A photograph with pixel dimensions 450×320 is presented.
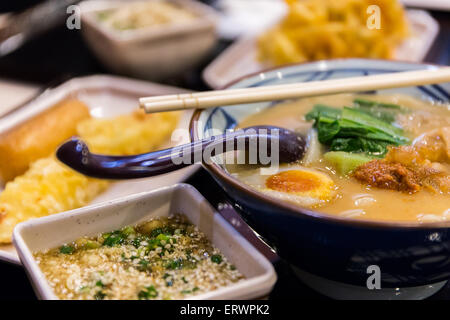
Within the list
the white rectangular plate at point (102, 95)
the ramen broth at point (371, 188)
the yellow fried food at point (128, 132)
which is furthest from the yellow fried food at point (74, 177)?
the ramen broth at point (371, 188)

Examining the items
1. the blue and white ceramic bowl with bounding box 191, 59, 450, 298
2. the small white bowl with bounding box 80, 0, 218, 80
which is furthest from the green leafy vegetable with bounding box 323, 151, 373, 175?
the small white bowl with bounding box 80, 0, 218, 80

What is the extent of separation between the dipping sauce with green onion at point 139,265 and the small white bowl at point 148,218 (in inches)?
1.1

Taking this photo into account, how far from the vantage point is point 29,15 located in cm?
380

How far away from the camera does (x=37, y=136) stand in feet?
7.93

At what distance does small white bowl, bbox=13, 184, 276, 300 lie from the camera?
1.32m

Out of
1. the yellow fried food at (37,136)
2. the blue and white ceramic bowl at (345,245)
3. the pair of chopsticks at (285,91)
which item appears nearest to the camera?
the blue and white ceramic bowl at (345,245)

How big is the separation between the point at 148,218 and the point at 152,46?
1684 millimetres

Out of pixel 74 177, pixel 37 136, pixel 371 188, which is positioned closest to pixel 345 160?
pixel 371 188

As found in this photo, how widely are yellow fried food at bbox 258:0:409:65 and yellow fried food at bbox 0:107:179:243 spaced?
82 centimetres

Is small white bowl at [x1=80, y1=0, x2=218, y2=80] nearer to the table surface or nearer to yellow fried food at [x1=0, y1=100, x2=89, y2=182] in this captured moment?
the table surface

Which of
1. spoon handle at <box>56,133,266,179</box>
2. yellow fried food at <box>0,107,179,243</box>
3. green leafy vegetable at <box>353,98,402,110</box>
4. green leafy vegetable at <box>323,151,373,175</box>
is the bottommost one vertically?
yellow fried food at <box>0,107,179,243</box>

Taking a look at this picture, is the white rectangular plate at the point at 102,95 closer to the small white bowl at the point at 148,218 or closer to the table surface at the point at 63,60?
the table surface at the point at 63,60

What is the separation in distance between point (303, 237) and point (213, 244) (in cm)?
32

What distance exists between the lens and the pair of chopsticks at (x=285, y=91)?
1.62m
